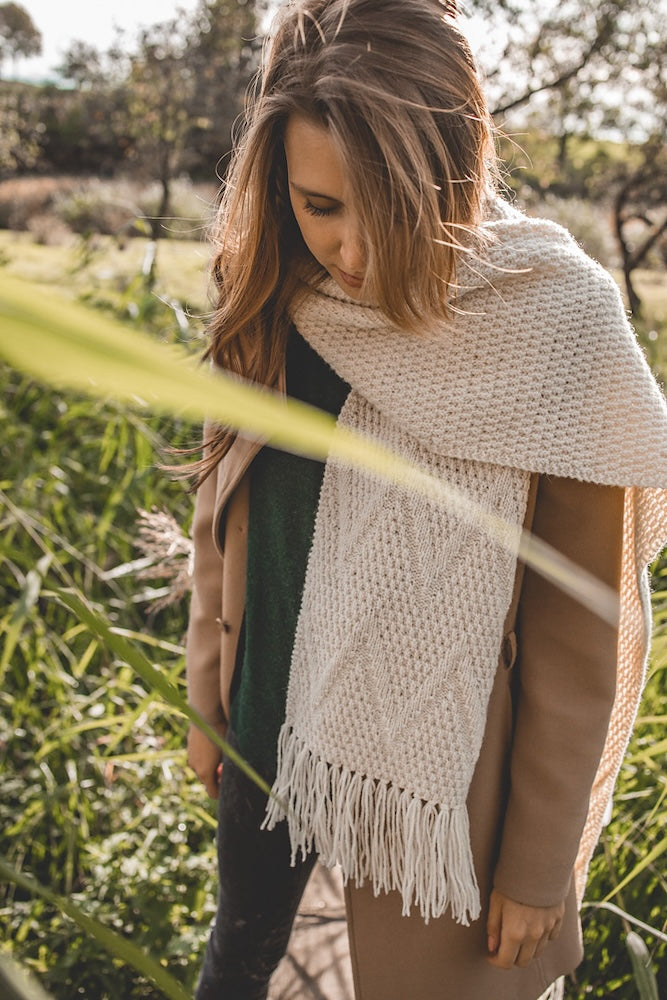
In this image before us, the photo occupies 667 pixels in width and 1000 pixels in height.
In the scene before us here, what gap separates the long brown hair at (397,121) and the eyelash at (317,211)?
3.1 inches

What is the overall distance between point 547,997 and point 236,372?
1.13 metres

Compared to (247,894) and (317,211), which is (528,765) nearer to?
(247,894)

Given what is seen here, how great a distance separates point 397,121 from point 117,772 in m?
1.87

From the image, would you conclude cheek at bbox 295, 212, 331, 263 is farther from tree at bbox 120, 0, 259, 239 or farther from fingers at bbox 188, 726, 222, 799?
tree at bbox 120, 0, 259, 239

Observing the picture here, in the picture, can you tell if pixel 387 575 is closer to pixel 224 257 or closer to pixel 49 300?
pixel 224 257

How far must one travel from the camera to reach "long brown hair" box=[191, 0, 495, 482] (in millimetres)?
1008

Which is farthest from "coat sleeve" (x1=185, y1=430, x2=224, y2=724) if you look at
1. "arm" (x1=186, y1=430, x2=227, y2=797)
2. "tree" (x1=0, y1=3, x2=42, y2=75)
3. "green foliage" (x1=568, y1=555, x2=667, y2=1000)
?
"tree" (x1=0, y1=3, x2=42, y2=75)

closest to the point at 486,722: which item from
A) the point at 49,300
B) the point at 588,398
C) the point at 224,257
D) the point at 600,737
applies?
the point at 600,737

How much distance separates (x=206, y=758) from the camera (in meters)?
1.56

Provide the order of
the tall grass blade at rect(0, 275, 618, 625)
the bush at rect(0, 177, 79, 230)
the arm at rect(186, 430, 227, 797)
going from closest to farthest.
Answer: the tall grass blade at rect(0, 275, 618, 625)
the arm at rect(186, 430, 227, 797)
the bush at rect(0, 177, 79, 230)

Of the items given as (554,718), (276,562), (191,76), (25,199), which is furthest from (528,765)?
(25,199)

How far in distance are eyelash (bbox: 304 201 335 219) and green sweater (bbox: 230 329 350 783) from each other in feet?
0.80

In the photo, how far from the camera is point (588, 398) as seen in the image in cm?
107

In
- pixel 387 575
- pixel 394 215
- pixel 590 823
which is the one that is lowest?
pixel 590 823
